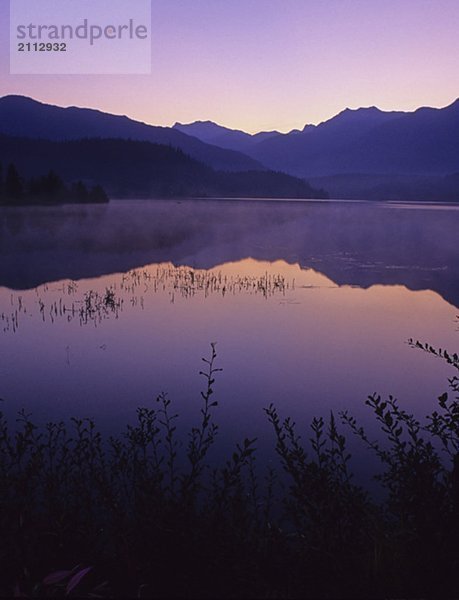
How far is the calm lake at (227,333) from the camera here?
38.1ft

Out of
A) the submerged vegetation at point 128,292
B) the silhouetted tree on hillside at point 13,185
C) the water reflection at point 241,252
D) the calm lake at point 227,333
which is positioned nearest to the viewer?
the calm lake at point 227,333

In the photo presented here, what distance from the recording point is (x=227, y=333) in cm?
1750

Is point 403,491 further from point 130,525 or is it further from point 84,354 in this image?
point 84,354

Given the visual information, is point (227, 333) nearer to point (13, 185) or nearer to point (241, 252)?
point (241, 252)

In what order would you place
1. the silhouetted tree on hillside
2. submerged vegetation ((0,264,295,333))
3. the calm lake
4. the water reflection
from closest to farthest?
the calm lake
submerged vegetation ((0,264,295,333))
the water reflection
the silhouetted tree on hillside

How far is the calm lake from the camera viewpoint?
11.6 metres

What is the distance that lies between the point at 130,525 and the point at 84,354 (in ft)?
32.3

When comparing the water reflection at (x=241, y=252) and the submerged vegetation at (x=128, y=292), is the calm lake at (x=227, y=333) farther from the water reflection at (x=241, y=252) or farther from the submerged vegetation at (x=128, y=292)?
the water reflection at (x=241, y=252)

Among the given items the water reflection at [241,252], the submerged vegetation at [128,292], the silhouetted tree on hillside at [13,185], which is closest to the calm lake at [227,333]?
the submerged vegetation at [128,292]

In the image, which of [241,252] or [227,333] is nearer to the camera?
[227,333]

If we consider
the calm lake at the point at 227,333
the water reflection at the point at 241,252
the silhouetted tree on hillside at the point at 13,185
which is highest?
the silhouetted tree on hillside at the point at 13,185

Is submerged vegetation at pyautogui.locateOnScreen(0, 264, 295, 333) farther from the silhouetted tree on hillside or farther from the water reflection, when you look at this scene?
Result: the silhouetted tree on hillside

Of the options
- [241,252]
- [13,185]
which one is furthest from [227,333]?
[13,185]

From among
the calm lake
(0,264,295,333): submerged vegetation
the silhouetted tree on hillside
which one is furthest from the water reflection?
the silhouetted tree on hillside
